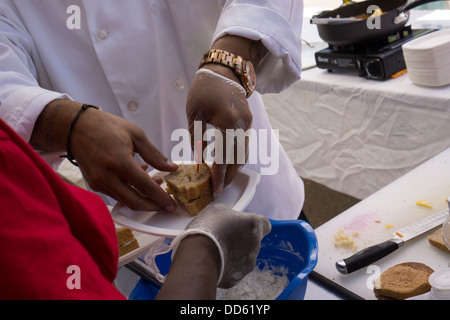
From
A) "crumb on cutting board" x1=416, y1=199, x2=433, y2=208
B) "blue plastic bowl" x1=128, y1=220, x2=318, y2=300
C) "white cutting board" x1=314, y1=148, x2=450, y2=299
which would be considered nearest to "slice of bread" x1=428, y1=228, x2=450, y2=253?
"white cutting board" x1=314, y1=148, x2=450, y2=299

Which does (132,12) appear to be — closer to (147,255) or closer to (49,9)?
(49,9)

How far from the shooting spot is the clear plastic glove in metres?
0.90

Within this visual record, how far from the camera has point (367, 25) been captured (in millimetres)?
1945

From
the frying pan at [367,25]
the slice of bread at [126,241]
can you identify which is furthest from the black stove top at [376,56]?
the slice of bread at [126,241]

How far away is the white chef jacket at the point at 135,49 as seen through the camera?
109 cm

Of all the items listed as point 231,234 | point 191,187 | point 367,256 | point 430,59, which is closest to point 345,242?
point 367,256

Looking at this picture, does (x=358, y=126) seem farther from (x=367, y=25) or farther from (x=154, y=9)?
(x=154, y=9)

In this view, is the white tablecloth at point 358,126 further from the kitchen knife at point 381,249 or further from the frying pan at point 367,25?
the kitchen knife at point 381,249

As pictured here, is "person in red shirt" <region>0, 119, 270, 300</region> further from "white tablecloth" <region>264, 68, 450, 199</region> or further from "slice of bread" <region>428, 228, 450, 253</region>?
"white tablecloth" <region>264, 68, 450, 199</region>

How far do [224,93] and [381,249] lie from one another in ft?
1.83

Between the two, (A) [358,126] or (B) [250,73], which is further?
(A) [358,126]

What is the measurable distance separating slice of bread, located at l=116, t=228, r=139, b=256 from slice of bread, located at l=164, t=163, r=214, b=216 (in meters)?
0.22
